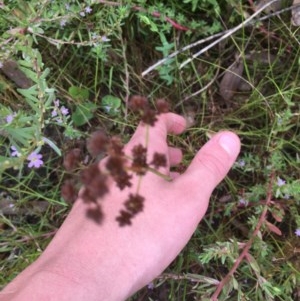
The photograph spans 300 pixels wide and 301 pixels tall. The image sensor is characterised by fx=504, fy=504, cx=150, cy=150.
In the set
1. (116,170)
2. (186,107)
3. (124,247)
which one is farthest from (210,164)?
(186,107)

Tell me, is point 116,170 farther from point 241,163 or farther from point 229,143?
point 241,163

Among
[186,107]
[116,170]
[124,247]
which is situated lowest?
[186,107]

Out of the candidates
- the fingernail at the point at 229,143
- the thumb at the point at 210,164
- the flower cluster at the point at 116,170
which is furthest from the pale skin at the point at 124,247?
the flower cluster at the point at 116,170

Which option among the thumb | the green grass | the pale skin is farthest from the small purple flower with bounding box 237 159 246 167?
the pale skin

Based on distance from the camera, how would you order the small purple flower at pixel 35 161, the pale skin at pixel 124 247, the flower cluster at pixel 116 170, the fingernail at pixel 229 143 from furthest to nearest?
the small purple flower at pixel 35 161
the fingernail at pixel 229 143
the pale skin at pixel 124 247
the flower cluster at pixel 116 170

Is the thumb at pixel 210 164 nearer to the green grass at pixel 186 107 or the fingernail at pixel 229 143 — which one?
the fingernail at pixel 229 143
